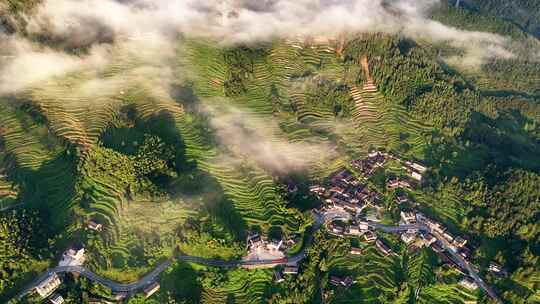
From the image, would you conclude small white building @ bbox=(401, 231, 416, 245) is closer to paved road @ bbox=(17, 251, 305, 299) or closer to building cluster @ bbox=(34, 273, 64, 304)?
paved road @ bbox=(17, 251, 305, 299)

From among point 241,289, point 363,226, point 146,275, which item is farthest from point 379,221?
point 146,275

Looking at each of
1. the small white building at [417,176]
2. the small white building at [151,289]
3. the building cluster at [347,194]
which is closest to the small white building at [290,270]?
the building cluster at [347,194]

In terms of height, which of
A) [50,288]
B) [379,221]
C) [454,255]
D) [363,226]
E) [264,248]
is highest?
[50,288]

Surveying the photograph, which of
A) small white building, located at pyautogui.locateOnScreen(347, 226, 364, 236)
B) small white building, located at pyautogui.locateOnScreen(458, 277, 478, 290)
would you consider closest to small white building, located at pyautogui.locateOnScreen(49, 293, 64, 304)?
small white building, located at pyautogui.locateOnScreen(347, 226, 364, 236)

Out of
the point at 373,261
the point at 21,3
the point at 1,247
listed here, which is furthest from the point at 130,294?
the point at 21,3

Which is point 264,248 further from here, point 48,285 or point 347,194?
point 48,285

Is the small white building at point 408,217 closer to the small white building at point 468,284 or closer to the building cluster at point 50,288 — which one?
the small white building at point 468,284

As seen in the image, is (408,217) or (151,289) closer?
(151,289)

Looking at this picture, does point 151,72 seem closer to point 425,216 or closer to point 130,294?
point 130,294
